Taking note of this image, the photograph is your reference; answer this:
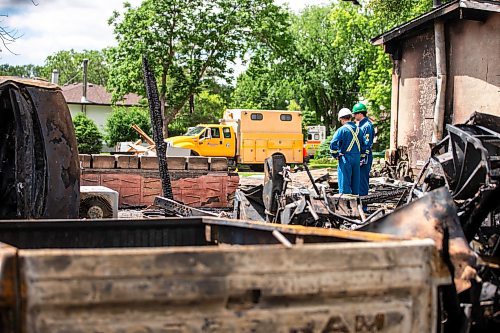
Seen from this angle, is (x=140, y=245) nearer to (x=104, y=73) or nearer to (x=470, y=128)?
(x=470, y=128)

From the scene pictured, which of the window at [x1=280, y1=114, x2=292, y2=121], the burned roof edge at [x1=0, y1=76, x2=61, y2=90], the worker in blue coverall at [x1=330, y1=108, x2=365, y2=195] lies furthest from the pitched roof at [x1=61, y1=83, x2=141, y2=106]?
the burned roof edge at [x1=0, y1=76, x2=61, y2=90]

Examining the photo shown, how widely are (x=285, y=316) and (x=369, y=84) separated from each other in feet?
126

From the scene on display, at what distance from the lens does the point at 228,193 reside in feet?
51.8

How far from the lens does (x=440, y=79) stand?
741 inches

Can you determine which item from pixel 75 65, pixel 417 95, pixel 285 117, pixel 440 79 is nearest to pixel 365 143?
pixel 440 79

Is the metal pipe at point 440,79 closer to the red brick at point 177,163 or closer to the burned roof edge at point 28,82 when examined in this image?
the red brick at point 177,163

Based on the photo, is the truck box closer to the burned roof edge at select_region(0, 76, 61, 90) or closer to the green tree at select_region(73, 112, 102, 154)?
the burned roof edge at select_region(0, 76, 61, 90)

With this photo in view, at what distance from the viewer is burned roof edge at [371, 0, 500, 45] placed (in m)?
17.1

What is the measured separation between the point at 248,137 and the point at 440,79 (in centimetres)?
1663

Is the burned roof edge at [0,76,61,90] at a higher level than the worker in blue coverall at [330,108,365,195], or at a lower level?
higher

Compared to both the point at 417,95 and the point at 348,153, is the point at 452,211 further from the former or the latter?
the point at 417,95

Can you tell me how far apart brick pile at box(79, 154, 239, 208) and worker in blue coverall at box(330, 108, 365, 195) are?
454 centimetres

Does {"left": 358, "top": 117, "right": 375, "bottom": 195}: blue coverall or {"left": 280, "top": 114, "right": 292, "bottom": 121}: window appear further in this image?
{"left": 280, "top": 114, "right": 292, "bottom": 121}: window

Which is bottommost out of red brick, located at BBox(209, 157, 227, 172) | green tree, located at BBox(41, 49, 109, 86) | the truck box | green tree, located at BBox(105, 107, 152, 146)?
red brick, located at BBox(209, 157, 227, 172)
